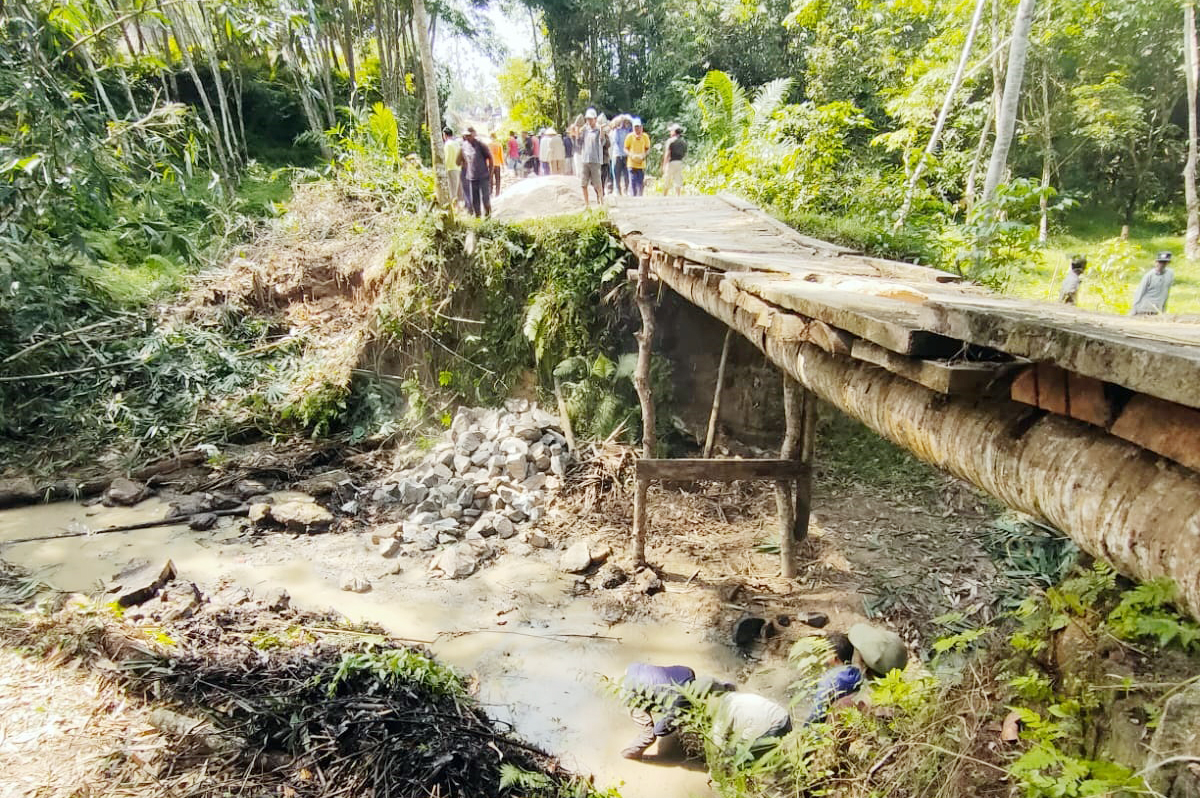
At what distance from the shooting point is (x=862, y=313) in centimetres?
196

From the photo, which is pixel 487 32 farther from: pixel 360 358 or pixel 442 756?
pixel 442 756

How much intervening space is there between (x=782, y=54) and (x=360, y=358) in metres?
16.8

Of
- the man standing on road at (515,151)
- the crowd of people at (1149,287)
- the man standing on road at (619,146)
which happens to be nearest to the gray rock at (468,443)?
the man standing on road at (619,146)

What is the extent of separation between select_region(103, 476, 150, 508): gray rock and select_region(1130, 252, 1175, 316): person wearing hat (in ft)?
38.0

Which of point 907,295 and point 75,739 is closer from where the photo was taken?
point 907,295

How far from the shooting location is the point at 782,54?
18.8 metres

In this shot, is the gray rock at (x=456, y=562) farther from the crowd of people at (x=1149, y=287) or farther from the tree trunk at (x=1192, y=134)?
the tree trunk at (x=1192, y=134)

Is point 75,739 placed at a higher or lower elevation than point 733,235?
lower

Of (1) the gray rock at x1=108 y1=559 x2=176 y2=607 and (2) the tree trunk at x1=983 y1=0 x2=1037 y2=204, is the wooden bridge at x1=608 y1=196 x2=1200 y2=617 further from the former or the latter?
(2) the tree trunk at x1=983 y1=0 x2=1037 y2=204

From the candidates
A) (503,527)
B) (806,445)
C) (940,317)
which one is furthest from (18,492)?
(940,317)

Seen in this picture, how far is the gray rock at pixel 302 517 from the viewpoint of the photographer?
21.1ft

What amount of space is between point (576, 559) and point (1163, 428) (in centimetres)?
513

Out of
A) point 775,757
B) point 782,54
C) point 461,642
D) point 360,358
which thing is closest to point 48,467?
point 360,358

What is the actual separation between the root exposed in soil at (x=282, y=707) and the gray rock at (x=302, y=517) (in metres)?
2.13
